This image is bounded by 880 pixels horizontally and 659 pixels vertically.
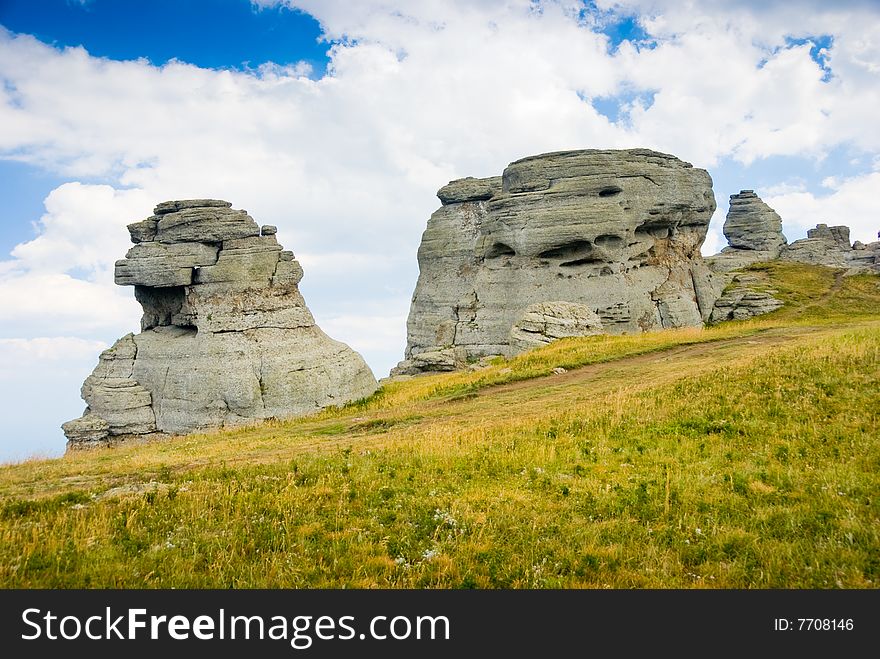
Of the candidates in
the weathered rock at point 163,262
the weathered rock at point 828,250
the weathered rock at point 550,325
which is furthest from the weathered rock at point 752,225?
the weathered rock at point 163,262

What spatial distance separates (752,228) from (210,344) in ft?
284

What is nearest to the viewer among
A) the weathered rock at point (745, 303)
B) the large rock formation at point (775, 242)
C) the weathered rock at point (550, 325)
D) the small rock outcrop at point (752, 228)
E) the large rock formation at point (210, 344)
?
the large rock formation at point (210, 344)

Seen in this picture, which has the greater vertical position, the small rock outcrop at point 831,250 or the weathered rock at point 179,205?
the small rock outcrop at point 831,250

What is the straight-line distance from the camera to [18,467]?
2333cm

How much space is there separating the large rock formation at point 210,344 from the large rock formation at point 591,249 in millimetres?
15914

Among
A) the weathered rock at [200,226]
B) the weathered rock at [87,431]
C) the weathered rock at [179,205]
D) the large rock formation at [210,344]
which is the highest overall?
the weathered rock at [179,205]

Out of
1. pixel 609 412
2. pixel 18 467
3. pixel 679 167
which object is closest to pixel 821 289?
pixel 679 167

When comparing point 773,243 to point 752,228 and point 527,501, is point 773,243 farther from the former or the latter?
point 527,501

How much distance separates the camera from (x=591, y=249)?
5816 centimetres

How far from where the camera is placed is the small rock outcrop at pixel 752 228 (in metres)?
97.1

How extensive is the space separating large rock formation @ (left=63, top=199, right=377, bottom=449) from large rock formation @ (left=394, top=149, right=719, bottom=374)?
15.9m

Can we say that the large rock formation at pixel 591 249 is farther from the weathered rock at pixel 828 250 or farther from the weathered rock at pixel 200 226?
the weathered rock at pixel 828 250

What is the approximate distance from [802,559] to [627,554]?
8.10 ft

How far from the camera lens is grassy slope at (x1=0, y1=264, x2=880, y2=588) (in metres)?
9.40
